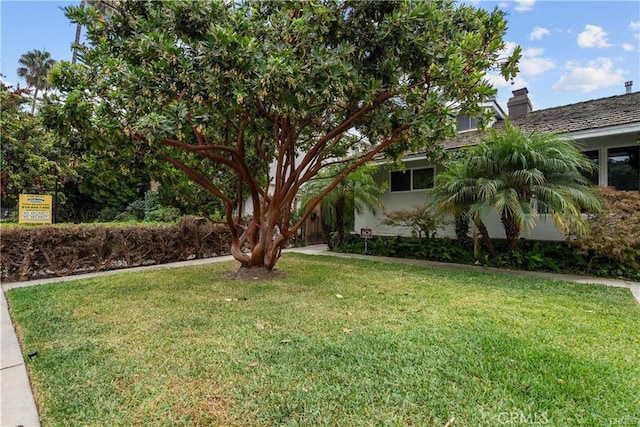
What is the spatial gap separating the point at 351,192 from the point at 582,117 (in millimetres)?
6914

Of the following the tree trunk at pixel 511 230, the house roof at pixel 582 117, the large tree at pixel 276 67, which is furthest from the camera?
the tree trunk at pixel 511 230

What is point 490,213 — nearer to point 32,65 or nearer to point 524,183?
point 524,183

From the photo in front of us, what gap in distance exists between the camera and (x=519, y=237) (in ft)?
30.7

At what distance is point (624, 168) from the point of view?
834 cm

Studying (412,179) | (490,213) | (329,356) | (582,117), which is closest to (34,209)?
(329,356)

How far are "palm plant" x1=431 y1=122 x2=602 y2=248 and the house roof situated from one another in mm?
1026

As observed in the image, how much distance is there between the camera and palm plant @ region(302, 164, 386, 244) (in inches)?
424

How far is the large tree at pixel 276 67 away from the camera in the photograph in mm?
4426

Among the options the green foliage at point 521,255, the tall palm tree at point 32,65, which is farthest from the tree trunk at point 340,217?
the tall palm tree at point 32,65

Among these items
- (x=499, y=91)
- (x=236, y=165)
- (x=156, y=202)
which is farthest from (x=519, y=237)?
(x=156, y=202)

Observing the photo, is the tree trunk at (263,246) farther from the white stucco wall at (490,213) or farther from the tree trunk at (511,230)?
the tree trunk at (511,230)

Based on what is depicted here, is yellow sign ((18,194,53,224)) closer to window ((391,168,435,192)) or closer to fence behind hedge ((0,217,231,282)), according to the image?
fence behind hedge ((0,217,231,282))

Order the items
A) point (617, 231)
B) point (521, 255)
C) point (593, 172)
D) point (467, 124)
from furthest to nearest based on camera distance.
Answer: point (467, 124), point (593, 172), point (521, 255), point (617, 231)

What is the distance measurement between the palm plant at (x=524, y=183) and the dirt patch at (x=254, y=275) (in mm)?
4568
